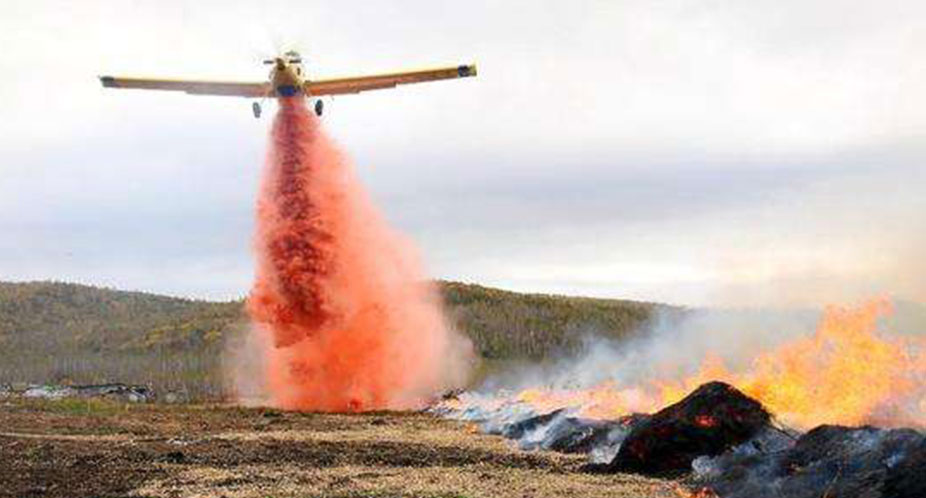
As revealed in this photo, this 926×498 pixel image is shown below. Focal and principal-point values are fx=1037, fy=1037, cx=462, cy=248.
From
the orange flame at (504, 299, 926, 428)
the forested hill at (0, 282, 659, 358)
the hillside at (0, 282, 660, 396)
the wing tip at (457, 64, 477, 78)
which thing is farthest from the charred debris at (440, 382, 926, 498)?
the forested hill at (0, 282, 659, 358)

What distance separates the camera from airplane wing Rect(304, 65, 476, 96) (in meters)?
49.0

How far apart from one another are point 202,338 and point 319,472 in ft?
381

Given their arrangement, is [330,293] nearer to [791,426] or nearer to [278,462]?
[278,462]

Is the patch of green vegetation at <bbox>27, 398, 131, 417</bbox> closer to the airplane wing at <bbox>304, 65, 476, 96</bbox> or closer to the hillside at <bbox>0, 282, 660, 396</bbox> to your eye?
the airplane wing at <bbox>304, 65, 476, 96</bbox>

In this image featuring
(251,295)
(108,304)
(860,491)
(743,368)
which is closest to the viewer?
(860,491)

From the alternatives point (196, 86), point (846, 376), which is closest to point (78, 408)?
point (196, 86)

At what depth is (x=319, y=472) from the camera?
23797 millimetres

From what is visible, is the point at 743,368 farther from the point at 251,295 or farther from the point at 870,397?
the point at 251,295

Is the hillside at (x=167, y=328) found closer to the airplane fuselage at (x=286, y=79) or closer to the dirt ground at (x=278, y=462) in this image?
the airplane fuselage at (x=286, y=79)

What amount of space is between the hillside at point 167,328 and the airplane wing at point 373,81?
162ft

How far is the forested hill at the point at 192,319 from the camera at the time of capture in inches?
4818

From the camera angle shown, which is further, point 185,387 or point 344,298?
point 185,387

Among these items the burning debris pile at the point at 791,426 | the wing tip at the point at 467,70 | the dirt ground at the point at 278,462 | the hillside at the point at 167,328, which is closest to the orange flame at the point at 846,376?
the burning debris pile at the point at 791,426

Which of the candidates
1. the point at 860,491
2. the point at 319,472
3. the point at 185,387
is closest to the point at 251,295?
the point at 319,472
